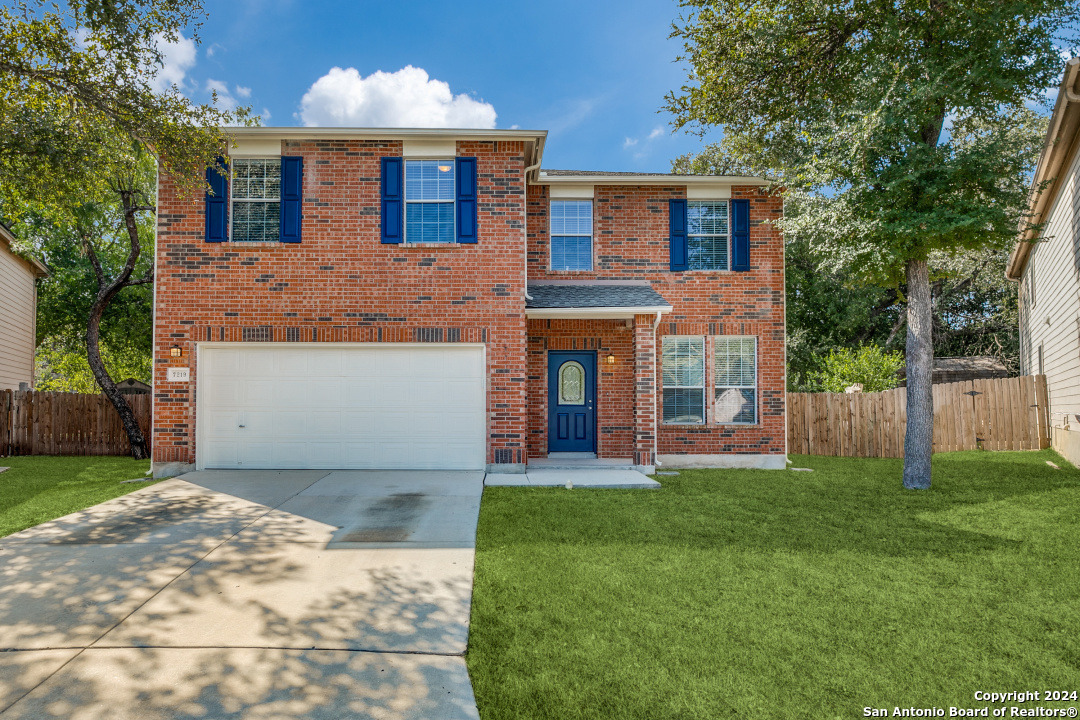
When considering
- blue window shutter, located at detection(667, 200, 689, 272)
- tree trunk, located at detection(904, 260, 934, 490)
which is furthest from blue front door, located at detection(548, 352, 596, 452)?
tree trunk, located at detection(904, 260, 934, 490)

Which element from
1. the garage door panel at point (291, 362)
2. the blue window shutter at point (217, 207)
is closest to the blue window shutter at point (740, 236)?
the garage door panel at point (291, 362)

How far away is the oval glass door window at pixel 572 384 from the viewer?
11.4 metres

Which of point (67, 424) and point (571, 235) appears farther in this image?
point (67, 424)

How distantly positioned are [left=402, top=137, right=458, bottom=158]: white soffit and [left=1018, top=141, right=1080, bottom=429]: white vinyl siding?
386 inches

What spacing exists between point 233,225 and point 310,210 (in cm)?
134

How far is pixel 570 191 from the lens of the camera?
11.5 m

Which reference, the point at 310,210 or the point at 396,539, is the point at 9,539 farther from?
the point at 310,210

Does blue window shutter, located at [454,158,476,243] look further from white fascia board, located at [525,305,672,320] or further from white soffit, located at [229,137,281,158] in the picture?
white soffit, located at [229,137,281,158]

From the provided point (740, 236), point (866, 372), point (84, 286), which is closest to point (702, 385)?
point (740, 236)

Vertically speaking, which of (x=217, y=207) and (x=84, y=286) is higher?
(x=84, y=286)

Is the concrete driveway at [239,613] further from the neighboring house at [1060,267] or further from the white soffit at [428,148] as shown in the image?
the neighboring house at [1060,267]

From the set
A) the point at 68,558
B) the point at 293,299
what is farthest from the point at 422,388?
the point at 68,558

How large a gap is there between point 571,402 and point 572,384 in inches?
14.0

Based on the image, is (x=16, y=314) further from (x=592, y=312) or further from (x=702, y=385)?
(x=702, y=385)
